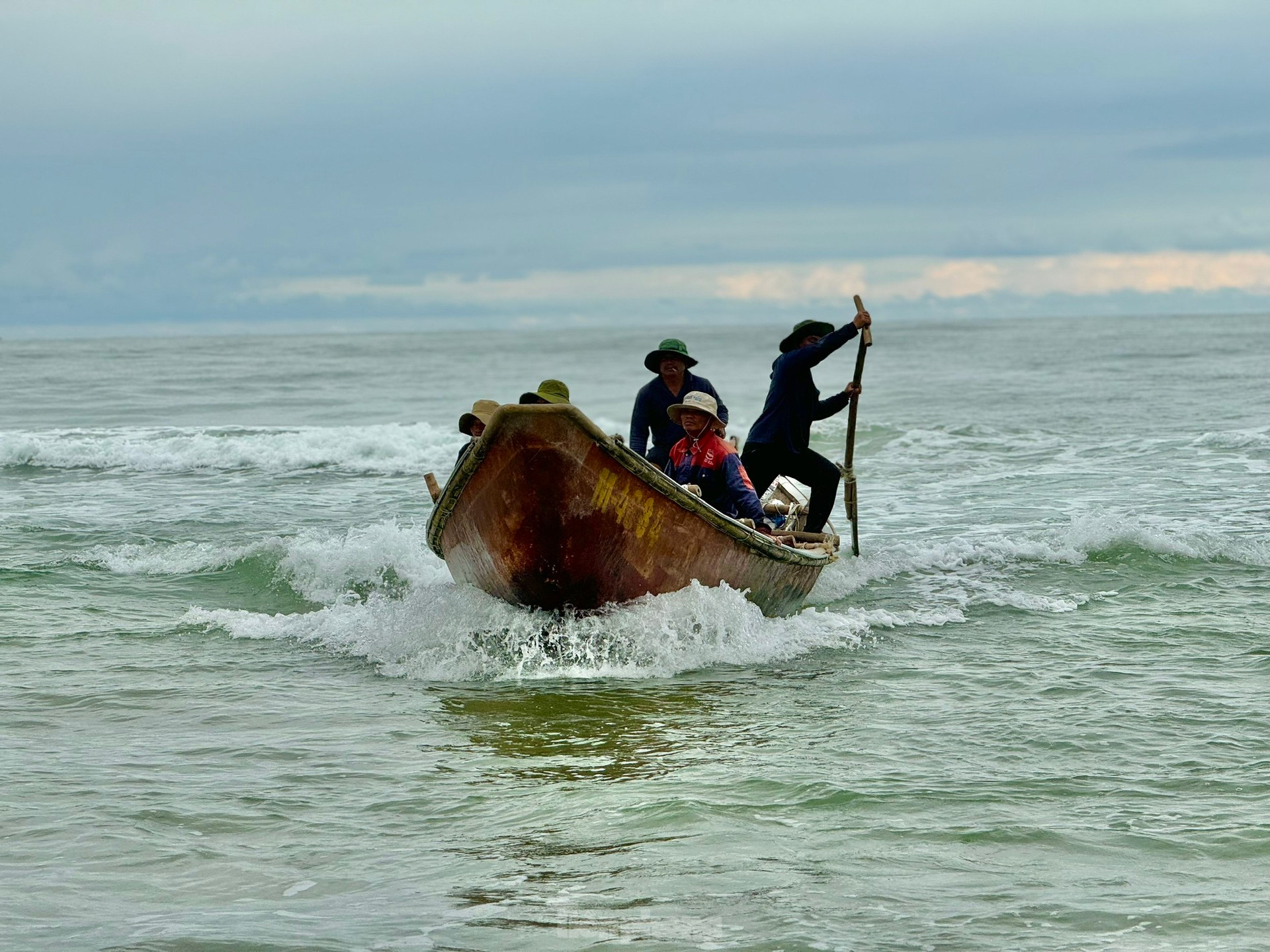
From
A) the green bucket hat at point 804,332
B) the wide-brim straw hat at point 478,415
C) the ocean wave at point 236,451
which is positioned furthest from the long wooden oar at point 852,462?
the ocean wave at point 236,451

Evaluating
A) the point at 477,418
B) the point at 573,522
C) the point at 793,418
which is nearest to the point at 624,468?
the point at 573,522

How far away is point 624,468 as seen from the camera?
7.36 metres

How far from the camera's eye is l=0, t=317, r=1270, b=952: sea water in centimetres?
440

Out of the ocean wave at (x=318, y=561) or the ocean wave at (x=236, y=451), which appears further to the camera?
the ocean wave at (x=236, y=451)

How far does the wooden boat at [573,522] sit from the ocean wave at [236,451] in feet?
43.6

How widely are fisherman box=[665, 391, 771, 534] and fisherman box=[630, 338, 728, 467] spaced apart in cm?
49

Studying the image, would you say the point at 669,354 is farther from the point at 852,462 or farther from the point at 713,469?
the point at 852,462

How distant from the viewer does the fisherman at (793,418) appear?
9586 mm

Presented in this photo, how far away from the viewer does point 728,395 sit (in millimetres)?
40531

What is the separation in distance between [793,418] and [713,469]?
1413mm

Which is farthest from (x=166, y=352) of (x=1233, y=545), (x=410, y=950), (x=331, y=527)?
(x=410, y=950)

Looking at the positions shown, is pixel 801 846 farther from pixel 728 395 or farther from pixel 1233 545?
pixel 728 395

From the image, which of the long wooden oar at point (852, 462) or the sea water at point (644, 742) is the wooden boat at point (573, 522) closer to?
the sea water at point (644, 742)

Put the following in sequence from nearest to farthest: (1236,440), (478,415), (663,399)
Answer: (478,415)
(663,399)
(1236,440)
